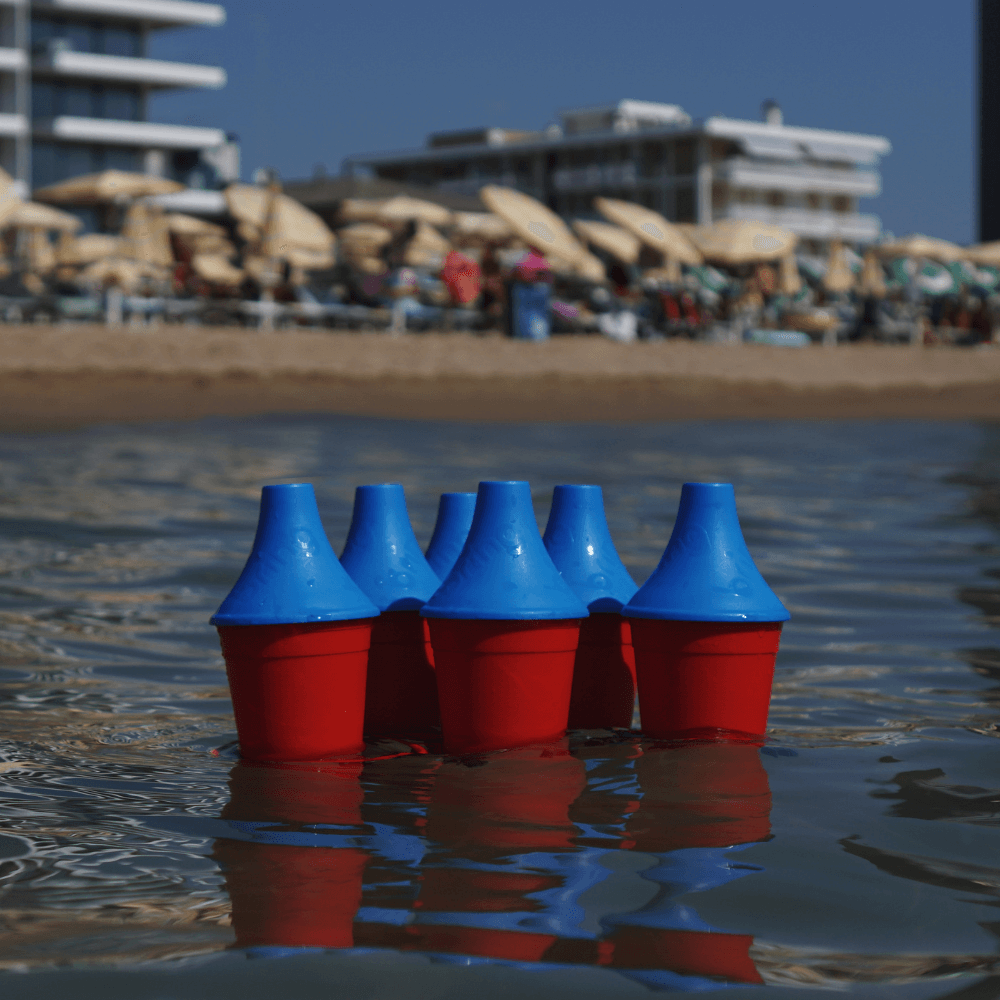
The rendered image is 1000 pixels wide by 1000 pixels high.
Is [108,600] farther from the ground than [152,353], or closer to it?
closer to it

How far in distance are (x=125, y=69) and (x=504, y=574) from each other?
173 feet

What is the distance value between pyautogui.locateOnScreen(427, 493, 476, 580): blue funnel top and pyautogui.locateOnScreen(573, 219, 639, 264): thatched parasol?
23.0m

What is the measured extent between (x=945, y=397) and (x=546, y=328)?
632 cm

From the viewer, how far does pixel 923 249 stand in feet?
104

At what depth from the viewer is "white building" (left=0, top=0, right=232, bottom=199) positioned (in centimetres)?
4991

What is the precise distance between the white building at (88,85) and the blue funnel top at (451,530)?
49567mm

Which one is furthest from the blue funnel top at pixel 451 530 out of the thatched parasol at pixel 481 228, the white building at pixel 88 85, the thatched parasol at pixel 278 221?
the white building at pixel 88 85

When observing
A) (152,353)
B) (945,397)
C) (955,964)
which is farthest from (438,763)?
(945,397)

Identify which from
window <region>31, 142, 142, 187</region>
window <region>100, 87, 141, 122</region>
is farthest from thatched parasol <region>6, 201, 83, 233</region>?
window <region>100, 87, 141, 122</region>

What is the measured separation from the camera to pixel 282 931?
6.49ft

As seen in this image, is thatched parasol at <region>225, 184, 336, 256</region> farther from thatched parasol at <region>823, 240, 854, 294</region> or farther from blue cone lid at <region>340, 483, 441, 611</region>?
blue cone lid at <region>340, 483, 441, 611</region>

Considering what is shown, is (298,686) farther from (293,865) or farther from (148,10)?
(148,10)

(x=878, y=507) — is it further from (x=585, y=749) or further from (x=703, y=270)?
(x=703, y=270)

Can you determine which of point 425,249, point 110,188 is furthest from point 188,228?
point 425,249
